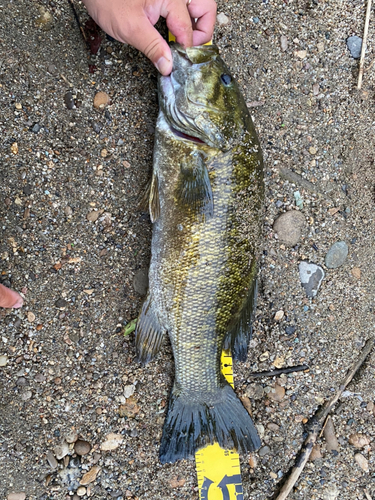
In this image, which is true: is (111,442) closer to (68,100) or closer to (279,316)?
(279,316)

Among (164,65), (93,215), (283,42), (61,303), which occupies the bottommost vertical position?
(61,303)

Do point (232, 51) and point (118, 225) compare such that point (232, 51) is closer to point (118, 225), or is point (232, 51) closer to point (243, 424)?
point (118, 225)

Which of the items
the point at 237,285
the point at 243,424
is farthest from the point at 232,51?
the point at 243,424

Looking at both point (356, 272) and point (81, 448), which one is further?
point (356, 272)

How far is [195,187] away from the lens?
7.22ft

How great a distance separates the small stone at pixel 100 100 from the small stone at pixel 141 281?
1178 mm

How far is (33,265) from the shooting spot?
2420 mm

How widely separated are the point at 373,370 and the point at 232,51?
2.72 metres

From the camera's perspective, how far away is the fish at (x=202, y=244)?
2.20m

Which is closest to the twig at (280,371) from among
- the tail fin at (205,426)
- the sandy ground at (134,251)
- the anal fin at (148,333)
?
the sandy ground at (134,251)

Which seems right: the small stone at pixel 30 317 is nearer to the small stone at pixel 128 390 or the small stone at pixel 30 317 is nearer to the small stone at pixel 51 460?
the small stone at pixel 128 390

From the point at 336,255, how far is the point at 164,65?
1.88 meters

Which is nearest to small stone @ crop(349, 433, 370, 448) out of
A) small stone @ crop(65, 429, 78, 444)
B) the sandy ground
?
the sandy ground

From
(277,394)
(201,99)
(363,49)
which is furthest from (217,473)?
(363,49)
